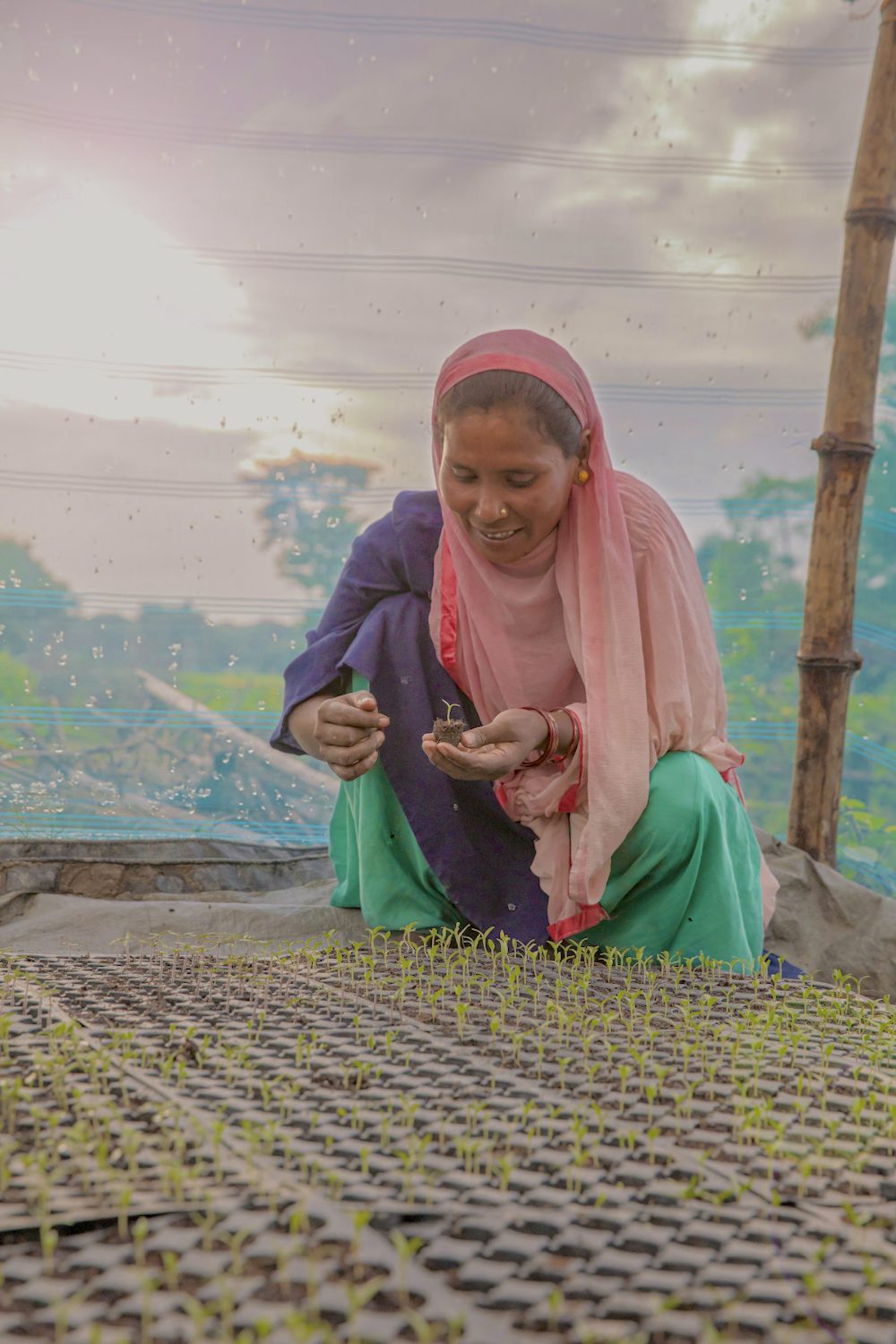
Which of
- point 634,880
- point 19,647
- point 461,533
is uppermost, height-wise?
point 461,533

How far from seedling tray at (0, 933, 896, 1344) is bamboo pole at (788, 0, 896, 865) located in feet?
6.10

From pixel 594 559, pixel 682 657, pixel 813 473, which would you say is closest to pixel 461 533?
pixel 594 559

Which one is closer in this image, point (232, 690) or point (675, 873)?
point (675, 873)

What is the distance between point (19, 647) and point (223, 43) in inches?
90.2

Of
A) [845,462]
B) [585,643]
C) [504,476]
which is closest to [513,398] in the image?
[504,476]

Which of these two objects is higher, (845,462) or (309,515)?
(845,462)

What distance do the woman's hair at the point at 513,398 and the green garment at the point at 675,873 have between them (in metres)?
0.77

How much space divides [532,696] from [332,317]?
2.20 metres

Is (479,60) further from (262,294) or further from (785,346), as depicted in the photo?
(785,346)

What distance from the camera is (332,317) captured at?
14.3ft

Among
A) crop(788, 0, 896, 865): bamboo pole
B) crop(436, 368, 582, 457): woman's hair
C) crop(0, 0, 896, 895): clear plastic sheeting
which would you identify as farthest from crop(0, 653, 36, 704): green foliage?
crop(788, 0, 896, 865): bamboo pole

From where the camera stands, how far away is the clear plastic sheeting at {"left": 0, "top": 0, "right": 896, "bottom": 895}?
4184 millimetres

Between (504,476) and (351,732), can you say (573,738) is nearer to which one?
(351,732)

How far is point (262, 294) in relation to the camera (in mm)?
4305
